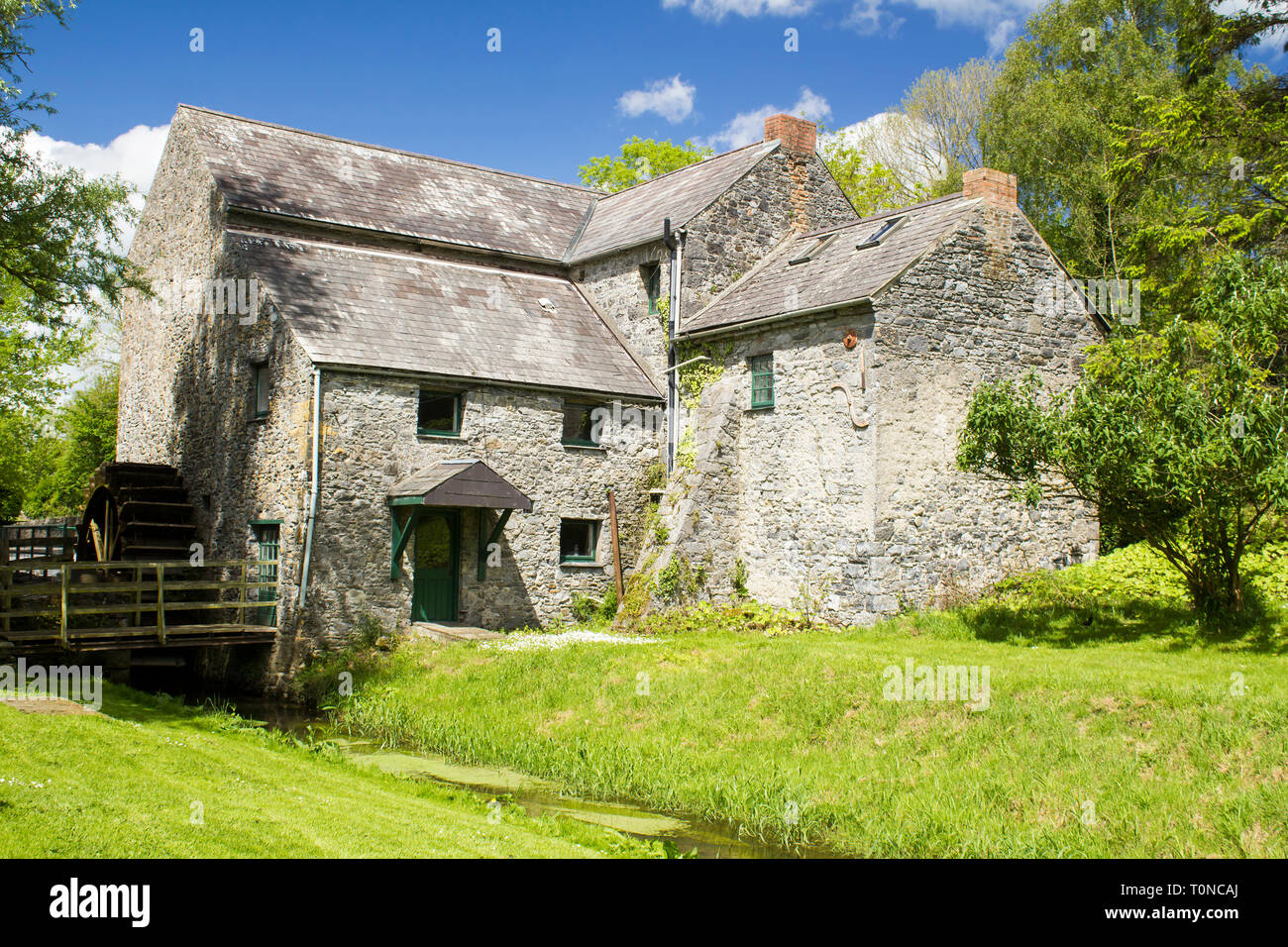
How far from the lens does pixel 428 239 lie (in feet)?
70.5

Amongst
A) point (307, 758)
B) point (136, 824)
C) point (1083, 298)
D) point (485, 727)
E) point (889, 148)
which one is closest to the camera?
point (136, 824)

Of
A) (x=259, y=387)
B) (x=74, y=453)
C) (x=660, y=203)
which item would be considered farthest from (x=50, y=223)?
(x=74, y=453)

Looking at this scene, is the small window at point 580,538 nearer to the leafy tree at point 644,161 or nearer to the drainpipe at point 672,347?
the drainpipe at point 672,347

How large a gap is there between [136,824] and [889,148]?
34.1 m

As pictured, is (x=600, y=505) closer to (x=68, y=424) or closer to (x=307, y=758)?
(x=307, y=758)

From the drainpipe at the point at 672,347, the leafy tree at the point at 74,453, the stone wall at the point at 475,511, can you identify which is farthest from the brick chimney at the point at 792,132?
the leafy tree at the point at 74,453

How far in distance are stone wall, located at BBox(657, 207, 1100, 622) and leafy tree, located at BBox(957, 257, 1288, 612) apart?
7.61ft

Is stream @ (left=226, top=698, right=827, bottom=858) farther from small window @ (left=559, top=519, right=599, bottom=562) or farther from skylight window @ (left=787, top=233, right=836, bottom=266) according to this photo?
skylight window @ (left=787, top=233, right=836, bottom=266)

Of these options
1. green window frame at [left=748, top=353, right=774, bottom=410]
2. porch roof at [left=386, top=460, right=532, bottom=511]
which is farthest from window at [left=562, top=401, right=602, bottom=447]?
green window frame at [left=748, top=353, right=774, bottom=410]

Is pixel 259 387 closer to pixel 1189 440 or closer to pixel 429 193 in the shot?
pixel 429 193

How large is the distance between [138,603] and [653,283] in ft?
36.8

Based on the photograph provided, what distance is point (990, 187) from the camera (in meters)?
17.8

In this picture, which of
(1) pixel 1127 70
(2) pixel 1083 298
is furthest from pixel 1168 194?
(2) pixel 1083 298

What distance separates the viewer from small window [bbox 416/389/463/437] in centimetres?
1775
